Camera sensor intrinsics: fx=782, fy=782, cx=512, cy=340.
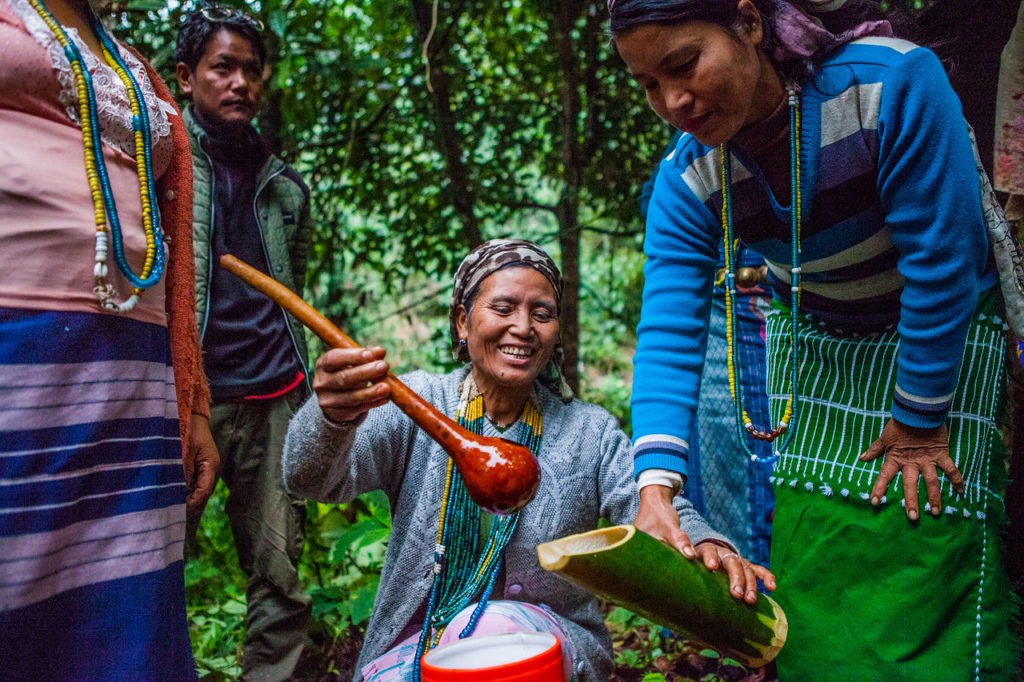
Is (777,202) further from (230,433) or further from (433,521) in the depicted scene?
(230,433)

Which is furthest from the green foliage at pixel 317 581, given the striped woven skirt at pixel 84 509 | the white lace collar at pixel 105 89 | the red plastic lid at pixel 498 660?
the white lace collar at pixel 105 89

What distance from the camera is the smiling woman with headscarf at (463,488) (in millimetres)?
1919

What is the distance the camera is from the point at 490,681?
142cm

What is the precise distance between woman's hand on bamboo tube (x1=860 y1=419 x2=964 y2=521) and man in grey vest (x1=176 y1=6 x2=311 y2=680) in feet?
7.01

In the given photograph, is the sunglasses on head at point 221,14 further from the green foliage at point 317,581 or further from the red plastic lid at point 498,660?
the red plastic lid at point 498,660

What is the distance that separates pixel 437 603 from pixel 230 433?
135 cm

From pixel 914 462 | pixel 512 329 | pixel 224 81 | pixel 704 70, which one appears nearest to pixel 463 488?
pixel 512 329

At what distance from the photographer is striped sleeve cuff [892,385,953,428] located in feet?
5.15

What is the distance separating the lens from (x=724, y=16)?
1.51m

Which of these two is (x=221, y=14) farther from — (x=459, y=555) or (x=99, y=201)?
(x=459, y=555)

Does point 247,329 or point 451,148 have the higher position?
point 451,148

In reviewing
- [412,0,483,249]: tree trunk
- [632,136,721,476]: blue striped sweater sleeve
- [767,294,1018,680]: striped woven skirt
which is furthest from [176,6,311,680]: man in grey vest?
[767,294,1018,680]: striped woven skirt

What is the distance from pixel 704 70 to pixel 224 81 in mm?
2262

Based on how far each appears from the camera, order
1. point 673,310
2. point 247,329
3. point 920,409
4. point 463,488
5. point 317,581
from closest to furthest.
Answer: point 920,409 → point 673,310 → point 463,488 → point 247,329 → point 317,581
